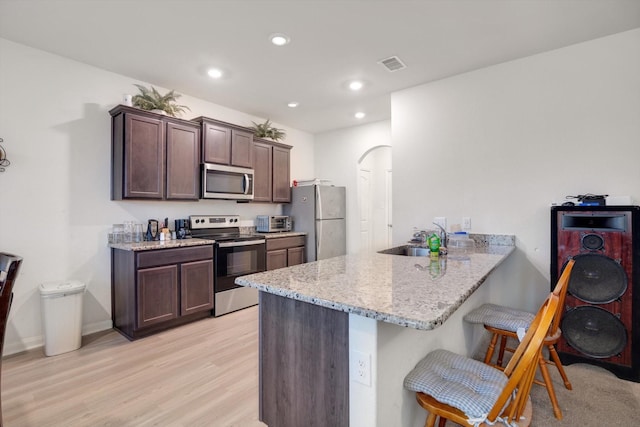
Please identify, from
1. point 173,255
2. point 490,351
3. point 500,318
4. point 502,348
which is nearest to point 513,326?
point 500,318

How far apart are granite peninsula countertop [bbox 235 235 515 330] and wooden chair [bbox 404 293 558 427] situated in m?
0.25

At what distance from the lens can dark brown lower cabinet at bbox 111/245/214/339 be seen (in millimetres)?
2932

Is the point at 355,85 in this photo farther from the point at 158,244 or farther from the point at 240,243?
the point at 158,244

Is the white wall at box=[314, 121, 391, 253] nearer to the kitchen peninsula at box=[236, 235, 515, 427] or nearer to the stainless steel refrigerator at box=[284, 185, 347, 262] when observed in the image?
the stainless steel refrigerator at box=[284, 185, 347, 262]

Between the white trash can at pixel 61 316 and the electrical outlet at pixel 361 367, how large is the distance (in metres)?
2.76

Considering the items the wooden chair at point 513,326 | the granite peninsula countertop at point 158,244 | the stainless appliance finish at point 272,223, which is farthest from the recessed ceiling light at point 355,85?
the wooden chair at point 513,326

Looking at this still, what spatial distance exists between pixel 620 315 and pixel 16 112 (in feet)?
16.8

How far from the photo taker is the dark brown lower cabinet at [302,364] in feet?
4.11

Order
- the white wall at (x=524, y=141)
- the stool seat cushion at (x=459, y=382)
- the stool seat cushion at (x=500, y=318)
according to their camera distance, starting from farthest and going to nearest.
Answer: the white wall at (x=524, y=141) < the stool seat cushion at (x=500, y=318) < the stool seat cushion at (x=459, y=382)

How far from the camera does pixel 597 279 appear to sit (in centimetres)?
230

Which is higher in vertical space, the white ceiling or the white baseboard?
the white ceiling

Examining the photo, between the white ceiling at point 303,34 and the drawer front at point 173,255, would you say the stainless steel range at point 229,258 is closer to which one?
the drawer front at point 173,255

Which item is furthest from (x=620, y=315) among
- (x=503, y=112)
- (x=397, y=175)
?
(x=397, y=175)

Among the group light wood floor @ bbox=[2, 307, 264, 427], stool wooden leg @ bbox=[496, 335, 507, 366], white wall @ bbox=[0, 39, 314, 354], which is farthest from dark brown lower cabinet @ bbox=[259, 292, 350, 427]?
white wall @ bbox=[0, 39, 314, 354]
